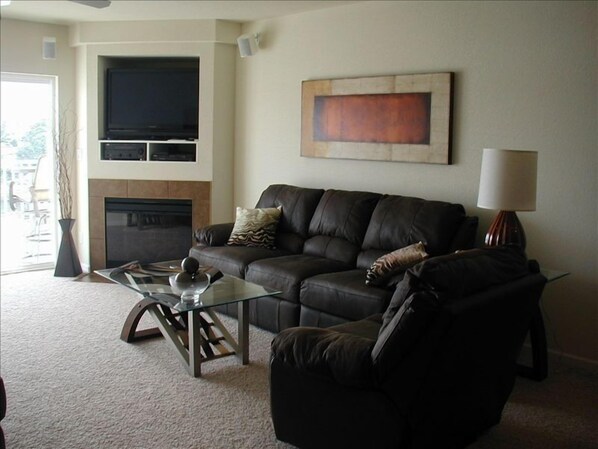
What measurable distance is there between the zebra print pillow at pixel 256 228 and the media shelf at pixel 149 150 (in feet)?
4.09

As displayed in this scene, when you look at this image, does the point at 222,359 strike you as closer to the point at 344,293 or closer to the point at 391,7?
the point at 344,293

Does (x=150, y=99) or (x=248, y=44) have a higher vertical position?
(x=248, y=44)

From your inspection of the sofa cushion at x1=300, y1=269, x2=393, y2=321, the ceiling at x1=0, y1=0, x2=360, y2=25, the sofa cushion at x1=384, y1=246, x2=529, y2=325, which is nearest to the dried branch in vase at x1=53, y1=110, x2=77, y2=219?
the ceiling at x1=0, y1=0, x2=360, y2=25

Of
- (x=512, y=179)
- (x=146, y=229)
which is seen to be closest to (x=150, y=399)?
(x=512, y=179)

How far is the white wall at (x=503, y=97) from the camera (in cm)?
399

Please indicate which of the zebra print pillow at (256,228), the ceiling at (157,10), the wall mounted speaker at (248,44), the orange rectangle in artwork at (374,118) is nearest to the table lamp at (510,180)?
the orange rectangle in artwork at (374,118)

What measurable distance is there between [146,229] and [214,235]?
1345mm

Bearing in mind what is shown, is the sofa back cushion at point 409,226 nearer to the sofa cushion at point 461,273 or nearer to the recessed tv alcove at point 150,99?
→ the sofa cushion at point 461,273

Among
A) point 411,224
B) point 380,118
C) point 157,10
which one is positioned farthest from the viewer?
point 157,10

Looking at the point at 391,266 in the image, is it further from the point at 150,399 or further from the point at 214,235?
the point at 214,235

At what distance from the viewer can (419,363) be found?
94.9 inches

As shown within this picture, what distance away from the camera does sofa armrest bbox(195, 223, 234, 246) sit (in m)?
5.38

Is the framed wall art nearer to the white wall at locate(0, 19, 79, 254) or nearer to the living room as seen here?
the living room

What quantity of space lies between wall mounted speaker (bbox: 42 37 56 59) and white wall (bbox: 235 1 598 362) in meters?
2.34
